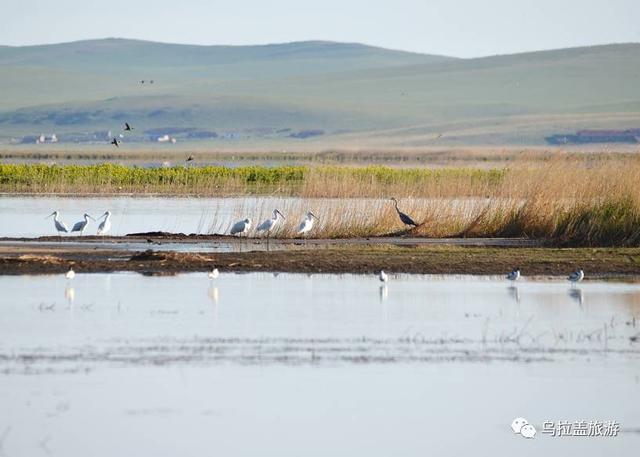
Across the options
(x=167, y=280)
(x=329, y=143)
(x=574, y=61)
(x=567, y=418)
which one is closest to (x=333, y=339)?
(x=567, y=418)

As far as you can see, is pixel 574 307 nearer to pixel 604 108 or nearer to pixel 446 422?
pixel 446 422

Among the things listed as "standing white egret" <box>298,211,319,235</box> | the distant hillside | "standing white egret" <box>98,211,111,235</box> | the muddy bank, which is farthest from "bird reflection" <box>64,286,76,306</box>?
the distant hillside

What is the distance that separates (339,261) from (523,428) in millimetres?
11001

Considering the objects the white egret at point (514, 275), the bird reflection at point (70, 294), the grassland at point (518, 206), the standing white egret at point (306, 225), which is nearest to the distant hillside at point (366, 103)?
the grassland at point (518, 206)

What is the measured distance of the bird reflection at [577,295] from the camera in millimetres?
17922

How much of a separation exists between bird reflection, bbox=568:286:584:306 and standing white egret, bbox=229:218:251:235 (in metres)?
7.90

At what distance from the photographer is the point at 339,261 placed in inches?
859

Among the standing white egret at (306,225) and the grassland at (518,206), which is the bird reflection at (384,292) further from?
the grassland at (518,206)

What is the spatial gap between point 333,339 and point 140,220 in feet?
58.0

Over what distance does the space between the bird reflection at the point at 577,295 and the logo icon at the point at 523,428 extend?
22.1 ft

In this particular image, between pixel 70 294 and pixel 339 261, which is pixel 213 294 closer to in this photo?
pixel 70 294

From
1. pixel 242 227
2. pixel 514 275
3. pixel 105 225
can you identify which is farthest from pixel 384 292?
pixel 105 225

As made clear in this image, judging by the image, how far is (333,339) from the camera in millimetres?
14617

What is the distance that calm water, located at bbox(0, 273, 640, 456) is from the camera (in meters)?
10.6
